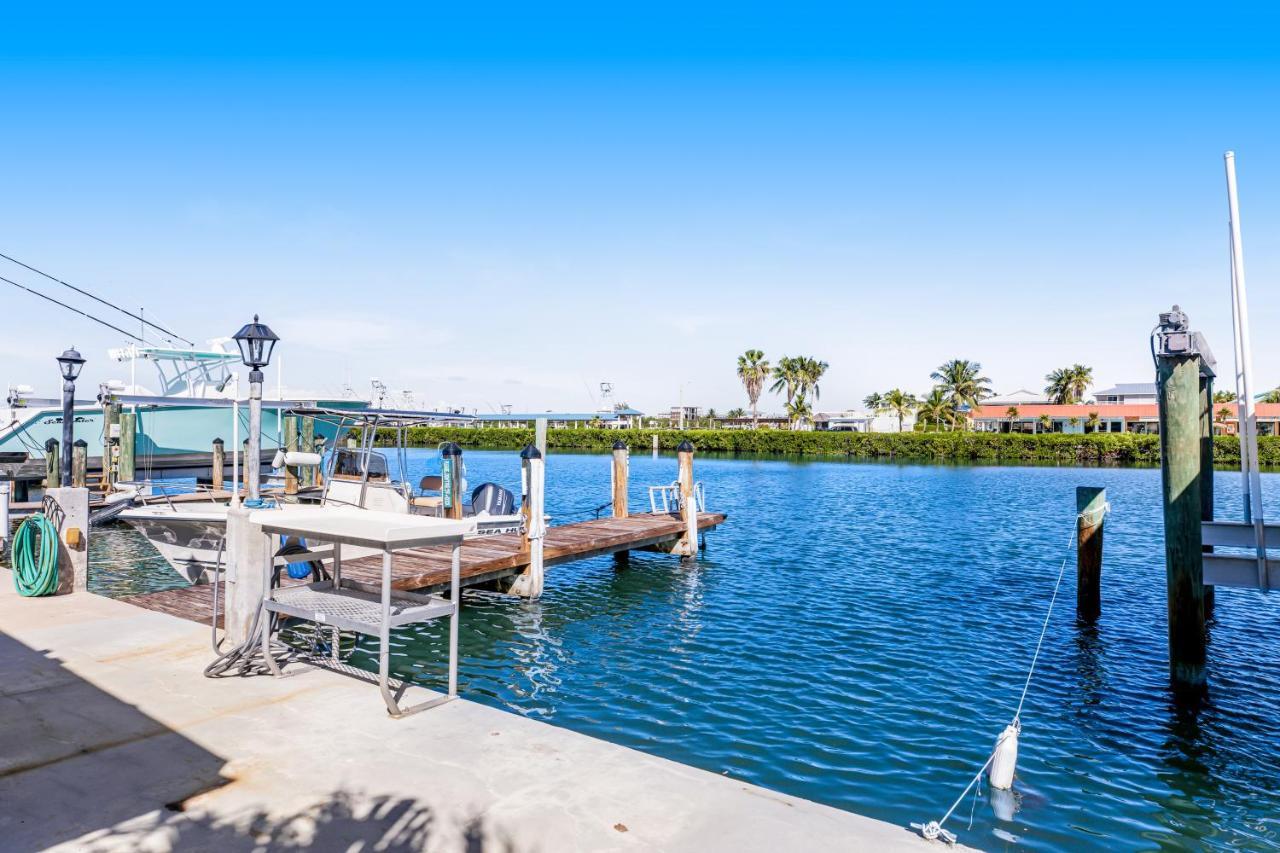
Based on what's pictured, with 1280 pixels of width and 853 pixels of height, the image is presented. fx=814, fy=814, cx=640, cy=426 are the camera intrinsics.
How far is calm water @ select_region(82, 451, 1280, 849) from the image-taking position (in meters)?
7.50

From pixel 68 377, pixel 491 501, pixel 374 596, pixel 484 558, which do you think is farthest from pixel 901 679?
pixel 68 377

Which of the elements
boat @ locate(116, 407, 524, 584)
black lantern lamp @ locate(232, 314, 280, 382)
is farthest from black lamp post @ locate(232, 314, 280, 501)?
boat @ locate(116, 407, 524, 584)

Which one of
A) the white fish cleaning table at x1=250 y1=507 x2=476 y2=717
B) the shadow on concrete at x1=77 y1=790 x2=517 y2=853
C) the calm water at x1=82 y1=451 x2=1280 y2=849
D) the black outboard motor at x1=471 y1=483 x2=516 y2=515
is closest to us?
the shadow on concrete at x1=77 y1=790 x2=517 y2=853

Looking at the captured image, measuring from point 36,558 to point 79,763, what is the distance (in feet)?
22.7

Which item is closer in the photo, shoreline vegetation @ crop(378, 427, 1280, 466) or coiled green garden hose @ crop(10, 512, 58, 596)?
→ coiled green garden hose @ crop(10, 512, 58, 596)

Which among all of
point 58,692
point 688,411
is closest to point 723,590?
point 58,692

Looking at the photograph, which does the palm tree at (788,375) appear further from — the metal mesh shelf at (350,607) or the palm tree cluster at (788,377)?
the metal mesh shelf at (350,607)

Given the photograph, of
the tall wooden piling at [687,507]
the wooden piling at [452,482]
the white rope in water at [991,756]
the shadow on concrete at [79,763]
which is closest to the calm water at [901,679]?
the white rope in water at [991,756]

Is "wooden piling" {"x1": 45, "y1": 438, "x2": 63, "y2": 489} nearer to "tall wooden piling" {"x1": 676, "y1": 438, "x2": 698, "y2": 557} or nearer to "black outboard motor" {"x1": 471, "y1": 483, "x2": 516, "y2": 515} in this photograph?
"black outboard motor" {"x1": 471, "y1": 483, "x2": 516, "y2": 515}

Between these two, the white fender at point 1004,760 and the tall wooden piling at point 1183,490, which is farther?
the tall wooden piling at point 1183,490

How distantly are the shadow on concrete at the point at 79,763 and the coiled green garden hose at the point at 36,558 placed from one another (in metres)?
4.15

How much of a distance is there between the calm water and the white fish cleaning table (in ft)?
8.89

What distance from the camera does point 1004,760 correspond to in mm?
7164

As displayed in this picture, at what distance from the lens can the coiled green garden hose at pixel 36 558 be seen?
1058 cm
